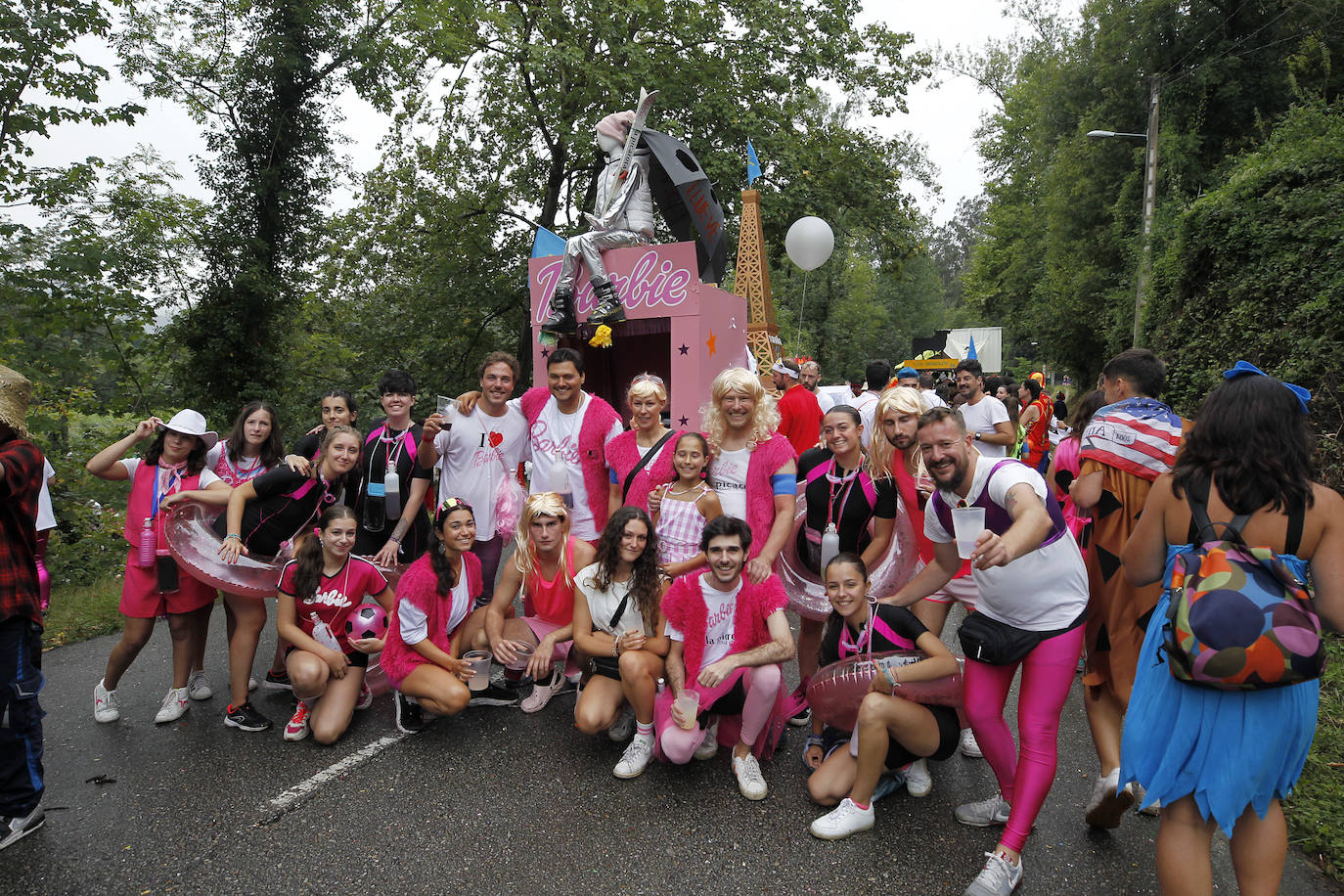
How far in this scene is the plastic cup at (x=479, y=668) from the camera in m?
3.84

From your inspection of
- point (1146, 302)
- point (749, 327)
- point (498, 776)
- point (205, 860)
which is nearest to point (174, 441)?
point (205, 860)

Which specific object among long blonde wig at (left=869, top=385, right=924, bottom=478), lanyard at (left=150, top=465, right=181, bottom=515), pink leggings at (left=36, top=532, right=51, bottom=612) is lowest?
pink leggings at (left=36, top=532, right=51, bottom=612)

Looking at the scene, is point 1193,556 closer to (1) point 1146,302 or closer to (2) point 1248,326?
(2) point 1248,326

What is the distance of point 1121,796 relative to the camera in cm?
275

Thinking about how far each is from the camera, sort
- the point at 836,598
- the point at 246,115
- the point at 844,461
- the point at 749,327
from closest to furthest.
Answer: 1. the point at 836,598
2. the point at 844,461
3. the point at 749,327
4. the point at 246,115

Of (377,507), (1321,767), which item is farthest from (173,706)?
(1321,767)

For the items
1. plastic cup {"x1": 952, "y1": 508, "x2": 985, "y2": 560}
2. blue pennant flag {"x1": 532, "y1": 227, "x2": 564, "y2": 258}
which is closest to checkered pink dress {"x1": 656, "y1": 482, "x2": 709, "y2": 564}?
plastic cup {"x1": 952, "y1": 508, "x2": 985, "y2": 560}

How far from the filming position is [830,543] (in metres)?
3.50

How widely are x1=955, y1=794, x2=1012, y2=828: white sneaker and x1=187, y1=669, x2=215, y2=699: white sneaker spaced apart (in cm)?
393

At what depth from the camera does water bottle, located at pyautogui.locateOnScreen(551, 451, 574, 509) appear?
431 centimetres

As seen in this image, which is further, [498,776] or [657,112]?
[657,112]

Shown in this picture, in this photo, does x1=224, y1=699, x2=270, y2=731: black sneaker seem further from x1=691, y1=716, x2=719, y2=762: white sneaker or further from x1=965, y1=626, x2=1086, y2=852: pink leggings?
x1=965, y1=626, x2=1086, y2=852: pink leggings

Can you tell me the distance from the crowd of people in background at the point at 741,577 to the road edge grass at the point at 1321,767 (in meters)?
0.54

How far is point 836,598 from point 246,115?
41.6 ft
